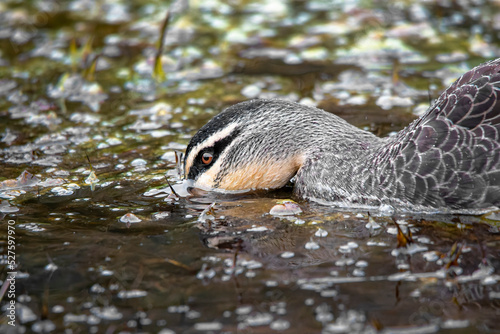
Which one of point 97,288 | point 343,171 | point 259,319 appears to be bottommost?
point 97,288

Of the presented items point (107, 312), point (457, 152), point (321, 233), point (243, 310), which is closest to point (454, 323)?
point (243, 310)

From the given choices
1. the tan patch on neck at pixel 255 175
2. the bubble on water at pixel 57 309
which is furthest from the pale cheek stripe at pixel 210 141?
the bubble on water at pixel 57 309

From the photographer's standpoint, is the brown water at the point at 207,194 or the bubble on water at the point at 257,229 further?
the bubble on water at the point at 257,229

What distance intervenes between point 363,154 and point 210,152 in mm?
1849

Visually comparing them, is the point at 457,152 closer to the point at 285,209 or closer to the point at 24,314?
the point at 285,209

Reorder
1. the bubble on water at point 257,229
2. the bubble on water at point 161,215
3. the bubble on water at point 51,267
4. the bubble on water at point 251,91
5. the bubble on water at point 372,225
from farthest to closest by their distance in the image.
Result: the bubble on water at point 251,91 < the bubble on water at point 161,215 < the bubble on water at point 257,229 < the bubble on water at point 372,225 < the bubble on water at point 51,267

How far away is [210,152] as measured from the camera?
7.86m

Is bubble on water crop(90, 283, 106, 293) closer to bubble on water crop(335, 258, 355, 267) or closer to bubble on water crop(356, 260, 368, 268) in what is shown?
bubble on water crop(335, 258, 355, 267)

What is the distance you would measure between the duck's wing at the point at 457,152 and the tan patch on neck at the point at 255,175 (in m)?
1.46

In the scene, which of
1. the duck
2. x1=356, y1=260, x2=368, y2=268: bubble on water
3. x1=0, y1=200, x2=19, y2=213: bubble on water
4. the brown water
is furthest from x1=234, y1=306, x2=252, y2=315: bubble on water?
x1=0, y1=200, x2=19, y2=213: bubble on water

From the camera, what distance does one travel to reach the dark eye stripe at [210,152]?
7.82m

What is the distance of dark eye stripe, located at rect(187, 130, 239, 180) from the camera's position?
7.82m

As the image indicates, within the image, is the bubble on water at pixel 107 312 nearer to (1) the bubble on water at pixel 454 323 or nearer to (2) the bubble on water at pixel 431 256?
(1) the bubble on water at pixel 454 323

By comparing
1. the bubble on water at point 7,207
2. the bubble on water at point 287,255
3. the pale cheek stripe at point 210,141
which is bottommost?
the bubble on water at point 7,207
